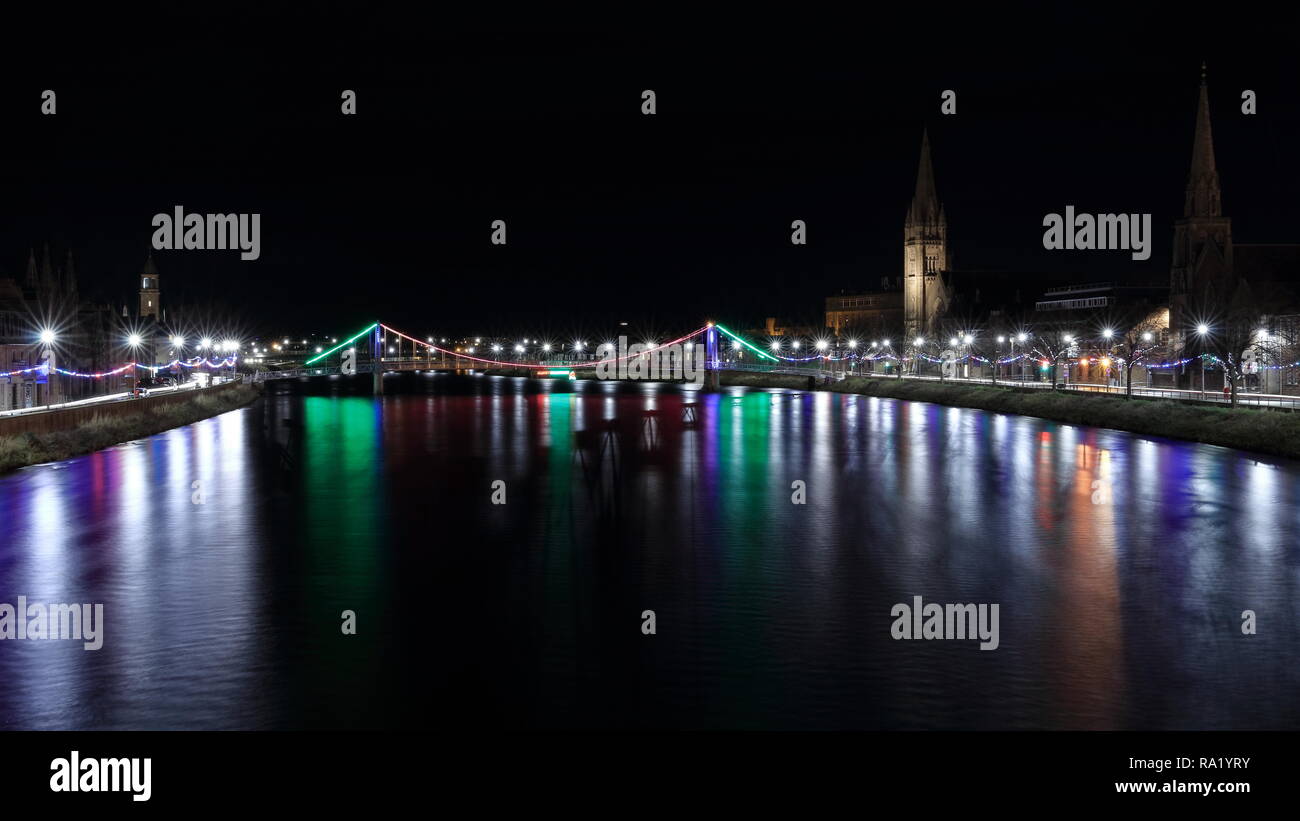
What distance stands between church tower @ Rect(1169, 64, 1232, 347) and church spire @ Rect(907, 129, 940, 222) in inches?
2065

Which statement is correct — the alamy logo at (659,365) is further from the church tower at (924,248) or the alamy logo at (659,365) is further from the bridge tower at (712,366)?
the church tower at (924,248)

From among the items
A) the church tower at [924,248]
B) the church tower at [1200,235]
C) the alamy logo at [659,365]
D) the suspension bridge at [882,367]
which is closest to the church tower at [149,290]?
the suspension bridge at [882,367]

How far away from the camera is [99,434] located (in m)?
36.0

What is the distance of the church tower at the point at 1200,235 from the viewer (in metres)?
77.2

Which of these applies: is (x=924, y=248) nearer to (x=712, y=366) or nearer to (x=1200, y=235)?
(x=712, y=366)

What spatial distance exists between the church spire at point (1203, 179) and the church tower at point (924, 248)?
48.1m

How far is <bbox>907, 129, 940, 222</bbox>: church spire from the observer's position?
444 feet

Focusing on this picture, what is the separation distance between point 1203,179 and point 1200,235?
13.3 feet

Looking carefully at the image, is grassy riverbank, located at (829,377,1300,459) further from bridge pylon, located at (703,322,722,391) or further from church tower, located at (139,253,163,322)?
church tower, located at (139,253,163,322)
